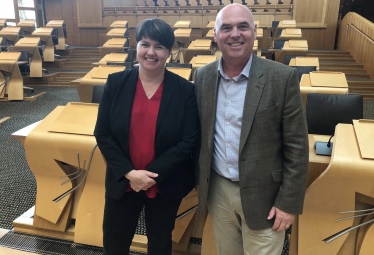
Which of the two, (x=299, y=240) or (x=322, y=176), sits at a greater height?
(x=322, y=176)

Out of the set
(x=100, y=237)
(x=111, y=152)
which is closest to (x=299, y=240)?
(x=111, y=152)

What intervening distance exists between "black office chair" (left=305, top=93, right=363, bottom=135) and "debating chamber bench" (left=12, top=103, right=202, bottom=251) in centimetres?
78

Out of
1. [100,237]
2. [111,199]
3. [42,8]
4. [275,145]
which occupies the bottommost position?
[100,237]

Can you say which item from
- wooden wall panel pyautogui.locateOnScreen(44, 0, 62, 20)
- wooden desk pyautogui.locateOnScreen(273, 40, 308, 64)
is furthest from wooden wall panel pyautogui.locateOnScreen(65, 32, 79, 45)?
wooden desk pyautogui.locateOnScreen(273, 40, 308, 64)

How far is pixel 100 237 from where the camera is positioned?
4.87ft

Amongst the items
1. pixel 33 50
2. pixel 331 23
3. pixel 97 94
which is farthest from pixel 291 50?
pixel 33 50

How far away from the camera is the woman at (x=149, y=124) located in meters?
0.92

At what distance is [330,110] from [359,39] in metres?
4.33

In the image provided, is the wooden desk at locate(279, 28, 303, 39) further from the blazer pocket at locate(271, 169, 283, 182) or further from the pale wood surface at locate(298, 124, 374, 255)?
the blazer pocket at locate(271, 169, 283, 182)

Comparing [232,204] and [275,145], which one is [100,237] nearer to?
[232,204]

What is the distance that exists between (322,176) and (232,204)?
1.18ft

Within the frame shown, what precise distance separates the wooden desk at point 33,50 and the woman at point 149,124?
4.37 metres

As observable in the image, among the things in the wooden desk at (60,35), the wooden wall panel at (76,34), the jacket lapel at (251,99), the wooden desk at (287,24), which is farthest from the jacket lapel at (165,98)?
the wooden wall panel at (76,34)

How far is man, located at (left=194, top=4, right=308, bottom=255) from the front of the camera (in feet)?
2.70
